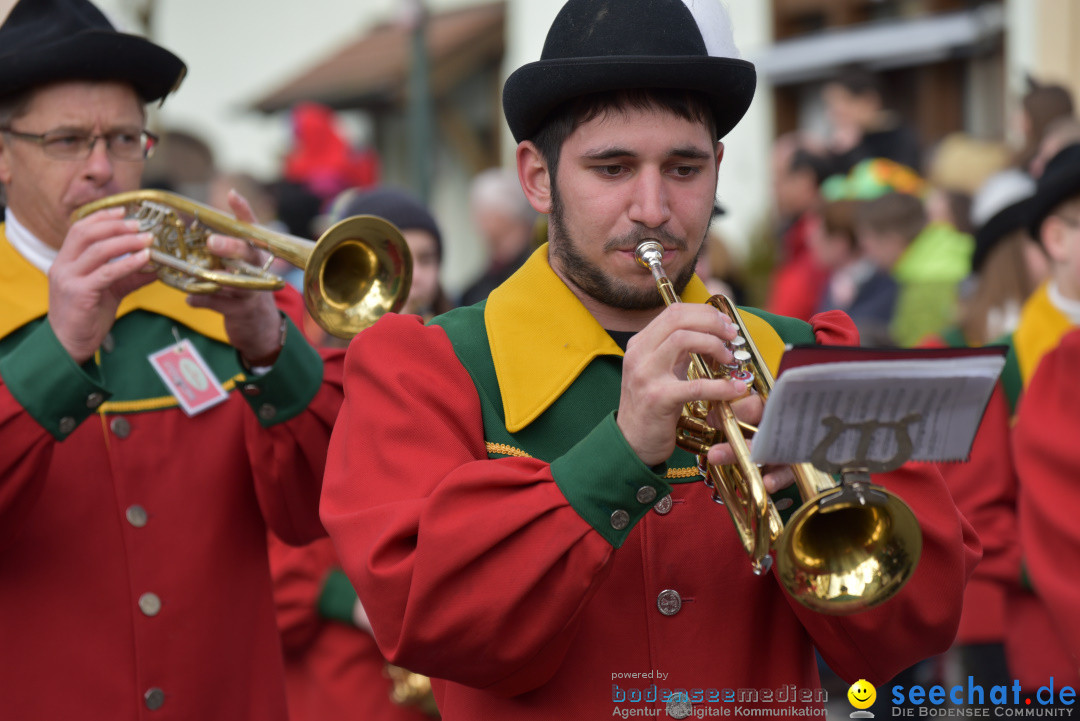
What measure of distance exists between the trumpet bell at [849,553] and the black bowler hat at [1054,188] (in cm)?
272

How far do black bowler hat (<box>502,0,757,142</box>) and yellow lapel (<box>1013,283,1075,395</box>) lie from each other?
2295 mm

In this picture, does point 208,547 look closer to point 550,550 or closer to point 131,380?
point 131,380

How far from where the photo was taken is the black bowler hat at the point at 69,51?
11.2 ft

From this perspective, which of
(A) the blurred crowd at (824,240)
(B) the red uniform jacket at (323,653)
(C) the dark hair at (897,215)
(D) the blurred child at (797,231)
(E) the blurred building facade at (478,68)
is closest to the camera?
(B) the red uniform jacket at (323,653)

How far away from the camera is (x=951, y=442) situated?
226 cm

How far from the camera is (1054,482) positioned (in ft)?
12.8

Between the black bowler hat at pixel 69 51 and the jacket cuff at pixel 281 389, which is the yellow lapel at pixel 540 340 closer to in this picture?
the jacket cuff at pixel 281 389

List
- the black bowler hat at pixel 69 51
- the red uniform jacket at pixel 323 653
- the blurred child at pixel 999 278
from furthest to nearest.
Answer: the blurred child at pixel 999 278
the red uniform jacket at pixel 323 653
the black bowler hat at pixel 69 51

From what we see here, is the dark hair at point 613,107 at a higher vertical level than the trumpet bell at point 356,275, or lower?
higher

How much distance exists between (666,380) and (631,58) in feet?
2.12

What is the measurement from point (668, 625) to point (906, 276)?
19.5 ft

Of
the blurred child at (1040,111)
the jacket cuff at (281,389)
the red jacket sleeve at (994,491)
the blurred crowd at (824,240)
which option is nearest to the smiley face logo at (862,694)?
the blurred crowd at (824,240)

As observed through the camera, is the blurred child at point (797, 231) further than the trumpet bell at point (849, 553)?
Yes

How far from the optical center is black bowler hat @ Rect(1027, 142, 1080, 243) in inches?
186
